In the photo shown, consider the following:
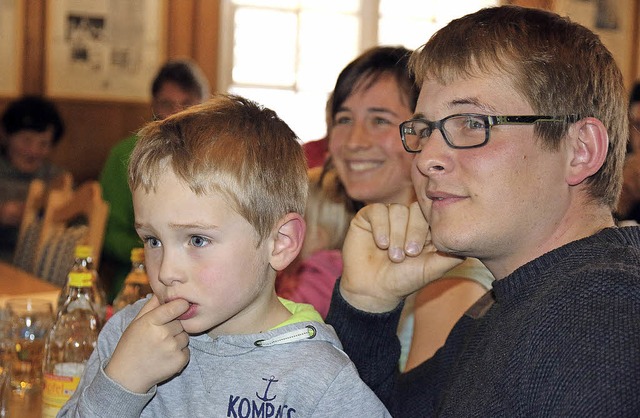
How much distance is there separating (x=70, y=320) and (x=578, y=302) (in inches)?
46.4

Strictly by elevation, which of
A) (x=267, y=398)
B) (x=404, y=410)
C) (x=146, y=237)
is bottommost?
(x=404, y=410)

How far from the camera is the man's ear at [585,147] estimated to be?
1.23m

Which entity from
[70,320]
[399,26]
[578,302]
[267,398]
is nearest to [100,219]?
[70,320]

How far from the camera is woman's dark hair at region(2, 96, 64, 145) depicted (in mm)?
4812

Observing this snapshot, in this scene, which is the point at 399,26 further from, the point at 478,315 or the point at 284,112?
the point at 478,315

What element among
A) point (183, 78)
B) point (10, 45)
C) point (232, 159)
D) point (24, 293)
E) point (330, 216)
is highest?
point (10, 45)

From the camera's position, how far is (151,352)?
124cm

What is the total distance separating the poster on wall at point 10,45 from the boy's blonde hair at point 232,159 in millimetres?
4301

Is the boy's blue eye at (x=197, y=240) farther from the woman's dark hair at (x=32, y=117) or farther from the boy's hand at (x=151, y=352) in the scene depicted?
the woman's dark hair at (x=32, y=117)

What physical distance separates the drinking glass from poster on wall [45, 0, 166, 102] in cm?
379

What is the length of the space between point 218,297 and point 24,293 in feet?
5.62

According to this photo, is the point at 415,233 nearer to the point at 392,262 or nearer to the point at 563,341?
the point at 392,262

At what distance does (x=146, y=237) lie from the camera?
1.29 m

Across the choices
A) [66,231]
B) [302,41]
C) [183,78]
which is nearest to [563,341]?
[66,231]
